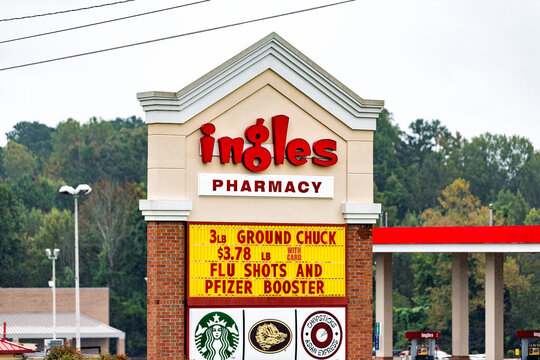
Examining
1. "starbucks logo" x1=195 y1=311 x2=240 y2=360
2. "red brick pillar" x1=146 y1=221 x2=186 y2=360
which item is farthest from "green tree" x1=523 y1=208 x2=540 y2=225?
"red brick pillar" x1=146 y1=221 x2=186 y2=360

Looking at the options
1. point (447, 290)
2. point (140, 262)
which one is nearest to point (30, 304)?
point (140, 262)

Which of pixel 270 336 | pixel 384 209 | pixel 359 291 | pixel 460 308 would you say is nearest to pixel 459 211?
pixel 384 209

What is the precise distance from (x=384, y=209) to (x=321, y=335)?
338 feet

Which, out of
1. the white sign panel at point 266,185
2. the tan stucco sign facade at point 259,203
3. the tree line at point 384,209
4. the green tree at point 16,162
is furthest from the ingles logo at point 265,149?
the green tree at point 16,162

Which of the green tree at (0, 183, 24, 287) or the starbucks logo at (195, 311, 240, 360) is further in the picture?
the green tree at (0, 183, 24, 287)

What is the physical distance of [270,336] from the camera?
30984 millimetres

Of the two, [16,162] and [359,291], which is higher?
[16,162]

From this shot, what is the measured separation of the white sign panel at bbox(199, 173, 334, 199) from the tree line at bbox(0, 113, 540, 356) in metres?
67.8

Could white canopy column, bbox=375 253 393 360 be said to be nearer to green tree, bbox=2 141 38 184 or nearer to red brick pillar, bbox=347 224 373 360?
red brick pillar, bbox=347 224 373 360

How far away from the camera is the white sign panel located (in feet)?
100

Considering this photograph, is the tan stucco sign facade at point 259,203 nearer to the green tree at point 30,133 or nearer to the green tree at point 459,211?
the green tree at point 459,211

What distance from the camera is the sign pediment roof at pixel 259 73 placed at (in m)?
30.3

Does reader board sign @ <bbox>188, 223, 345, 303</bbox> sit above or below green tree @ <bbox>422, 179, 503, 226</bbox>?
below

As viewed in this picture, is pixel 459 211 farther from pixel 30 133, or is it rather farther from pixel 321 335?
pixel 321 335
